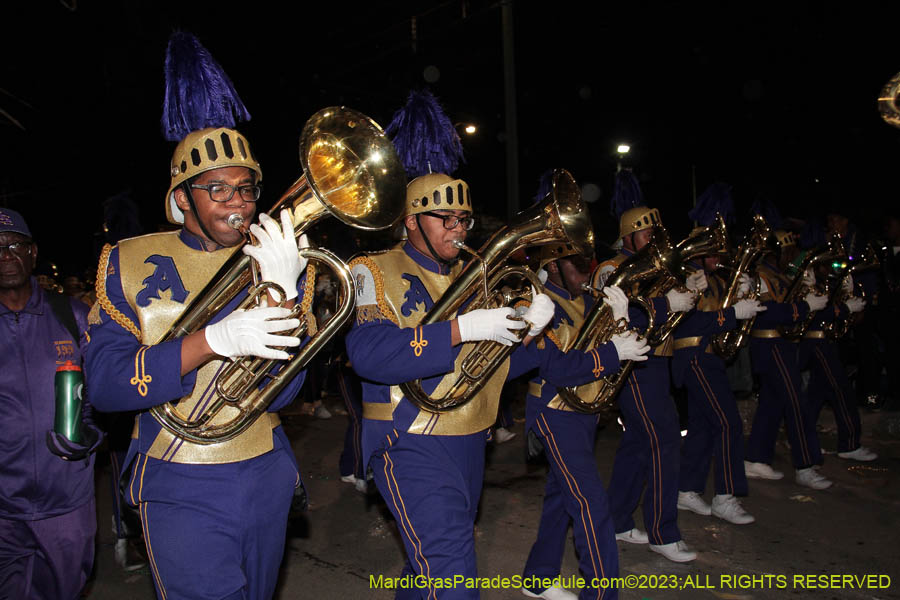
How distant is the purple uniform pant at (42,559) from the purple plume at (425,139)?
7.95ft

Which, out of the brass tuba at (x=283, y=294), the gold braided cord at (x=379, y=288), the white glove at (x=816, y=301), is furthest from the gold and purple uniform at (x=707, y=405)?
the brass tuba at (x=283, y=294)

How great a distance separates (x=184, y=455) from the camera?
2227 millimetres

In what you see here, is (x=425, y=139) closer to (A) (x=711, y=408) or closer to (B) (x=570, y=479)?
(B) (x=570, y=479)

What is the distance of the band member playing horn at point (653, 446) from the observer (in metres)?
4.25

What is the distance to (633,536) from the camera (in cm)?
466

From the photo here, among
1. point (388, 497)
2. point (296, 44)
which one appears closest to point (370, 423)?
point (388, 497)

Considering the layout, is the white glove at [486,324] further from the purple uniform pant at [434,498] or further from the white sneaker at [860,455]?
the white sneaker at [860,455]

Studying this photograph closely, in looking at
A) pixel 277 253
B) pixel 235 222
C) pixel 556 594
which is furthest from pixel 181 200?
pixel 556 594

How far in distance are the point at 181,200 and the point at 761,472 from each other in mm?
5673

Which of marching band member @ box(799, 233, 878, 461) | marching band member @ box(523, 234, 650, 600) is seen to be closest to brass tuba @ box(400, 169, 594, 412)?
marching band member @ box(523, 234, 650, 600)

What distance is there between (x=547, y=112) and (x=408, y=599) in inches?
589

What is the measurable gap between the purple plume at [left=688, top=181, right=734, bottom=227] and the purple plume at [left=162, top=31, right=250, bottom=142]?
512cm

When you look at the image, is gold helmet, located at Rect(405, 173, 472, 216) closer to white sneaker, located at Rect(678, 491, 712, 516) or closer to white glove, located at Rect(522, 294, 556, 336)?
white glove, located at Rect(522, 294, 556, 336)

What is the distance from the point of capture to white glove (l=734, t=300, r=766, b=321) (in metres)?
5.28
